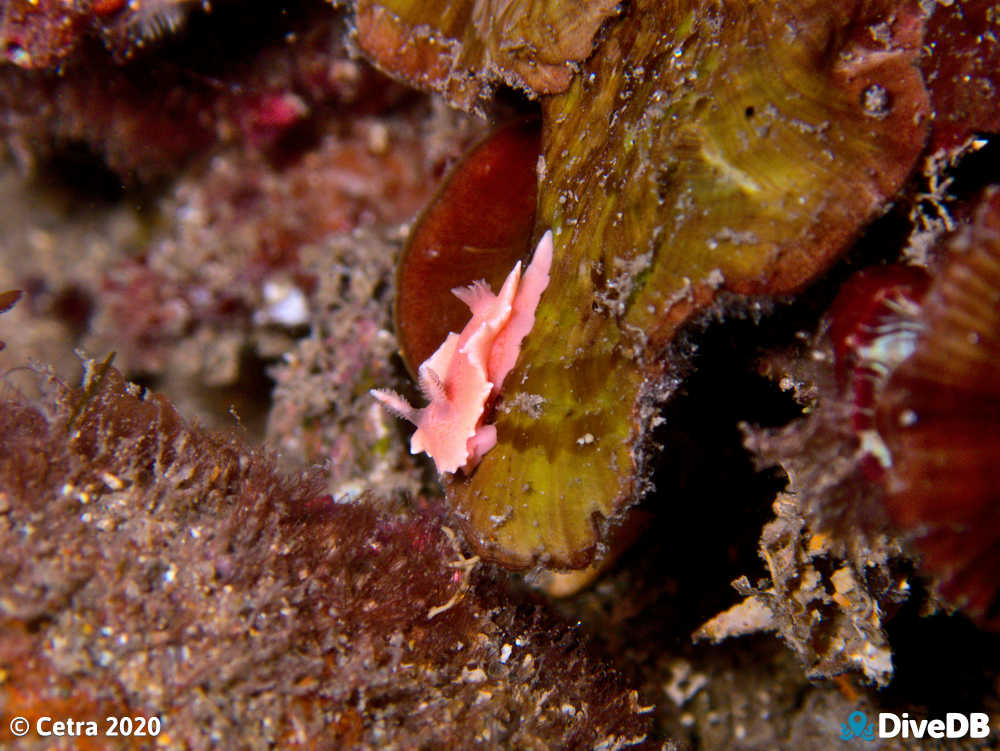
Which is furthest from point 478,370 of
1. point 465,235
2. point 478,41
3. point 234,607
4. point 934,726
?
point 934,726

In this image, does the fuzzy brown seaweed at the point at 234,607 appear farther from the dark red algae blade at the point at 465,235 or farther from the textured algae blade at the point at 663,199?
the dark red algae blade at the point at 465,235

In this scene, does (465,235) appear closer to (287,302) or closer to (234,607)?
(234,607)

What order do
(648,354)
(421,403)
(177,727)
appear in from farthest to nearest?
(421,403), (648,354), (177,727)

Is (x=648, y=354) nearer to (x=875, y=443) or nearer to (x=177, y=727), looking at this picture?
(x=875, y=443)

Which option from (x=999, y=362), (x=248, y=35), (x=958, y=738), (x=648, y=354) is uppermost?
(x=248, y=35)

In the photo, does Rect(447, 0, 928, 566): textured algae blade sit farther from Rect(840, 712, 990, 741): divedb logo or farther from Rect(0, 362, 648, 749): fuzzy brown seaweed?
Rect(840, 712, 990, 741): divedb logo

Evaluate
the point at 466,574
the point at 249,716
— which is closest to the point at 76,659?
the point at 249,716

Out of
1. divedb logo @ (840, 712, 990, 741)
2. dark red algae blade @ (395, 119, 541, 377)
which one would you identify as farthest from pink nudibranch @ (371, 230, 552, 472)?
divedb logo @ (840, 712, 990, 741)
